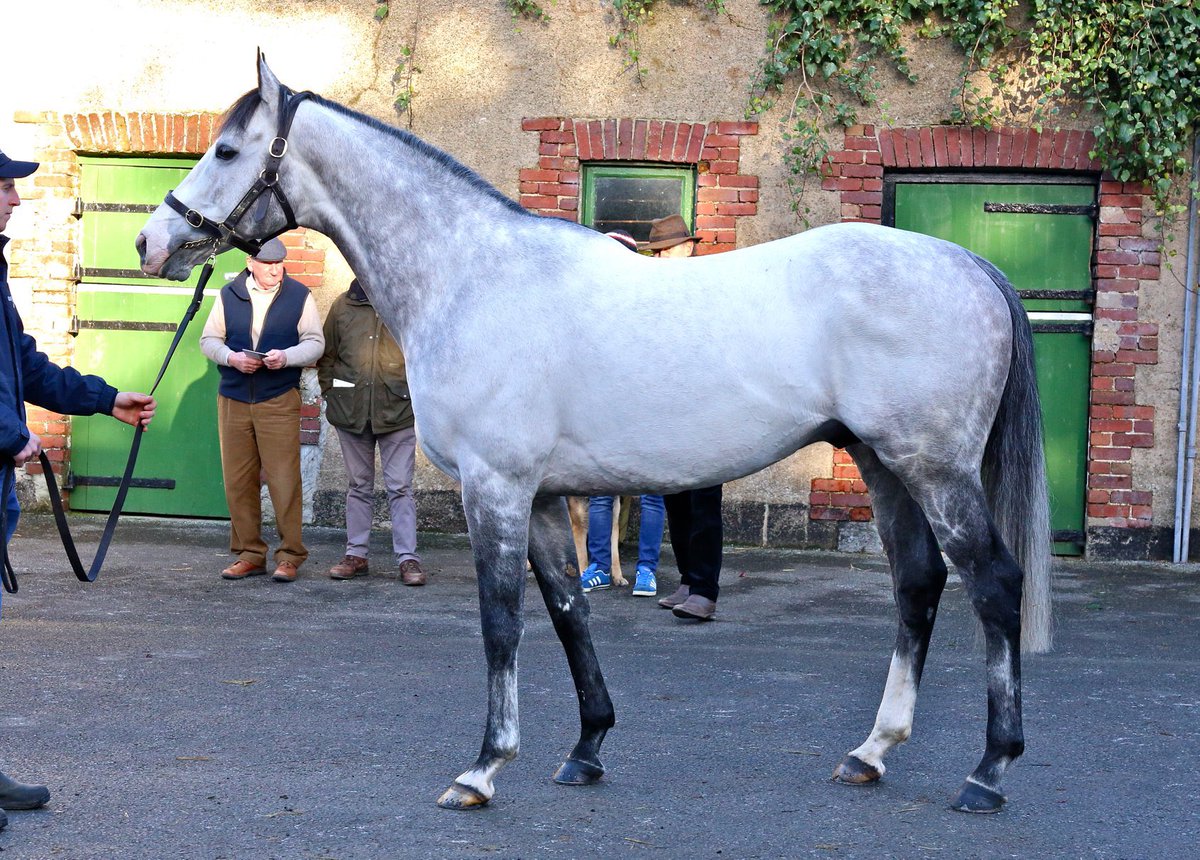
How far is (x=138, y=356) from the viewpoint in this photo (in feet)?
33.3

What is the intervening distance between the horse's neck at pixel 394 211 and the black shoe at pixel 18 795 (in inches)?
71.5

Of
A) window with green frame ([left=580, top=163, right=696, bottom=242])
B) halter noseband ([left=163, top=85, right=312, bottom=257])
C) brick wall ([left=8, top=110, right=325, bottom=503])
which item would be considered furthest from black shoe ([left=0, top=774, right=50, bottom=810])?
window with green frame ([left=580, top=163, right=696, bottom=242])

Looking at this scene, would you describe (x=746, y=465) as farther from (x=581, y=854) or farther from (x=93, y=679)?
(x=93, y=679)

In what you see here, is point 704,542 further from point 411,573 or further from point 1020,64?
point 1020,64

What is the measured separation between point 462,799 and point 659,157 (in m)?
6.50

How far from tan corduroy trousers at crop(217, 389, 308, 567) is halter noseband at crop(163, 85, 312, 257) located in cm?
391

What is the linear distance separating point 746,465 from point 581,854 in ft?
4.27

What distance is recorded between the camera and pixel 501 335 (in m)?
4.07

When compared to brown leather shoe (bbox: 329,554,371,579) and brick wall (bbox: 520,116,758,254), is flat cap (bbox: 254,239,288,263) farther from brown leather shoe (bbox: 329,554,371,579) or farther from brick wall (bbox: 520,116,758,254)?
brick wall (bbox: 520,116,758,254)

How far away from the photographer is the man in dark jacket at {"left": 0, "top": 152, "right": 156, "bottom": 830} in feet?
12.7

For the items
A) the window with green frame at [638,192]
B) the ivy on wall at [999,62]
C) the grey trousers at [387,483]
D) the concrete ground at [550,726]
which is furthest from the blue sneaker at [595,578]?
the ivy on wall at [999,62]

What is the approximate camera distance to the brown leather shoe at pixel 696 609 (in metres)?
7.02

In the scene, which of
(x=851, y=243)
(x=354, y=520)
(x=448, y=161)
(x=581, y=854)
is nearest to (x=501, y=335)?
(x=448, y=161)

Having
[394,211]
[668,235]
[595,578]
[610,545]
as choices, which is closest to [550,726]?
[394,211]
